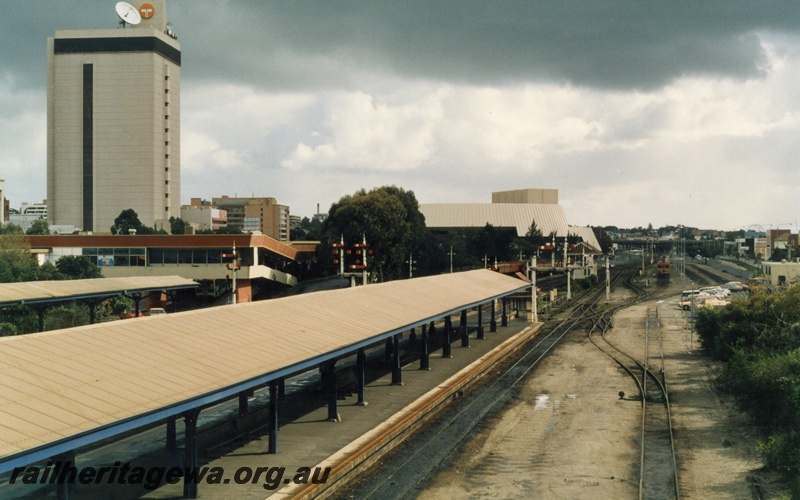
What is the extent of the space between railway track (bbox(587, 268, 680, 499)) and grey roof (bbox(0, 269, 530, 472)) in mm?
8743

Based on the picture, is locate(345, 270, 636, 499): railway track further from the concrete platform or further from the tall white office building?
the tall white office building

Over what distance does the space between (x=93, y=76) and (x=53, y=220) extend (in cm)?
3065

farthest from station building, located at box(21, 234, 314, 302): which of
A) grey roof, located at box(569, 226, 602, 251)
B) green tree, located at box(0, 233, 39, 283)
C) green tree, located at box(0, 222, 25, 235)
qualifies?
grey roof, located at box(569, 226, 602, 251)

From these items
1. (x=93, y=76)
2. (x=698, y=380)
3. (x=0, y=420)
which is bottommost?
(x=698, y=380)

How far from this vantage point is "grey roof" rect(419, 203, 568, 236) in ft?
530

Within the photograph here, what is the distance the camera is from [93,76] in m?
143

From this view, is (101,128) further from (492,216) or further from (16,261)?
(16,261)

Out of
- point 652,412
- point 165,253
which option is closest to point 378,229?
point 165,253

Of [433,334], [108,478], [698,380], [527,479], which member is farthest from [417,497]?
[433,334]

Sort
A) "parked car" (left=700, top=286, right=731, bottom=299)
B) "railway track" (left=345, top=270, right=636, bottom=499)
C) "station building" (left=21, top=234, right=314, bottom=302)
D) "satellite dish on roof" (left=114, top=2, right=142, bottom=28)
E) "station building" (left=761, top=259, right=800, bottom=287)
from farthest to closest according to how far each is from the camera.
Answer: "satellite dish on roof" (left=114, top=2, right=142, bottom=28), "station building" (left=21, top=234, right=314, bottom=302), "station building" (left=761, top=259, right=800, bottom=287), "parked car" (left=700, top=286, right=731, bottom=299), "railway track" (left=345, top=270, right=636, bottom=499)

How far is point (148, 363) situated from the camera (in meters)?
15.0

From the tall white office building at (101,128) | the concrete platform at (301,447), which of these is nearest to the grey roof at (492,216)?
the tall white office building at (101,128)

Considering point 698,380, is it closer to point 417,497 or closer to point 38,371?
point 417,497

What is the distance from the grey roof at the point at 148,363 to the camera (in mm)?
11172
